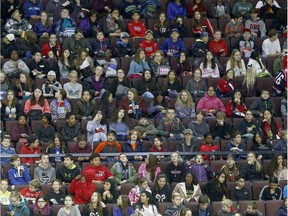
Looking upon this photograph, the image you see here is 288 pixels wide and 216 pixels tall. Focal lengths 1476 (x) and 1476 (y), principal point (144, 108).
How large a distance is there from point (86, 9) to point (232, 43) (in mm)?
3010

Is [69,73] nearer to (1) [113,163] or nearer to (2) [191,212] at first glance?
(1) [113,163]

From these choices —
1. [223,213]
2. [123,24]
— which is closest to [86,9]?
[123,24]

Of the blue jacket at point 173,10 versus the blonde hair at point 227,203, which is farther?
the blue jacket at point 173,10

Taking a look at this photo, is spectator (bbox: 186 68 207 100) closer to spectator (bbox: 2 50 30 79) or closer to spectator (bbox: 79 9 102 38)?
spectator (bbox: 79 9 102 38)

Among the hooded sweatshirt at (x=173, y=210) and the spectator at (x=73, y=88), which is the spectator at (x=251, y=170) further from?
the spectator at (x=73, y=88)

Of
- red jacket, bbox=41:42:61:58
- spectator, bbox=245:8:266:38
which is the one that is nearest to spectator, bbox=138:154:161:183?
red jacket, bbox=41:42:61:58

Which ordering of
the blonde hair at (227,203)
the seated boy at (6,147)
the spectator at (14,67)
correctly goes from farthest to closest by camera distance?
the spectator at (14,67)
the seated boy at (6,147)
the blonde hair at (227,203)

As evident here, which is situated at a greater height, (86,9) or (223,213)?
(86,9)

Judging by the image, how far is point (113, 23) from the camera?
96.5 ft

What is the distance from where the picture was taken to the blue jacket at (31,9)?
96.5 ft

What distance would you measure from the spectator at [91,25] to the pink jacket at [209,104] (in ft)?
10.4

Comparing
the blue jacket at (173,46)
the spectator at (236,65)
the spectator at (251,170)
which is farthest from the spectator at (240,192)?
the blue jacket at (173,46)

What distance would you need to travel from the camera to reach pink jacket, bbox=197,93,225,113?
27.2 m

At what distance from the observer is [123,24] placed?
29.4 meters
